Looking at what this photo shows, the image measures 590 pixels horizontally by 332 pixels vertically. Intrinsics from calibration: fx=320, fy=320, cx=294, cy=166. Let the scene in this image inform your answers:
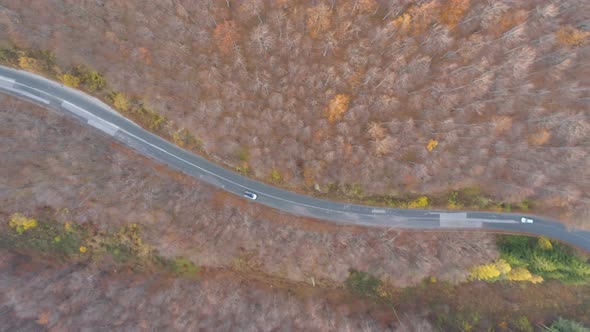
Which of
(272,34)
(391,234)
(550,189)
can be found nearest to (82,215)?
(272,34)

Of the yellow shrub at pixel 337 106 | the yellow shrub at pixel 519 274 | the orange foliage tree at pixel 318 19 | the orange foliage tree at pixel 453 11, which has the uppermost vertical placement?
the orange foliage tree at pixel 453 11

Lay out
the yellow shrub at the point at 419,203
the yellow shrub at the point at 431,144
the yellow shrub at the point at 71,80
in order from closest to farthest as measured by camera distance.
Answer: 1. the yellow shrub at the point at 431,144
2. the yellow shrub at the point at 71,80
3. the yellow shrub at the point at 419,203

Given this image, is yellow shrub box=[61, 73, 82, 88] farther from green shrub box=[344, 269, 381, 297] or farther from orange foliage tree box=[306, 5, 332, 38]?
green shrub box=[344, 269, 381, 297]

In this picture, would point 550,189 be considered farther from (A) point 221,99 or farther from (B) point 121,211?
(B) point 121,211

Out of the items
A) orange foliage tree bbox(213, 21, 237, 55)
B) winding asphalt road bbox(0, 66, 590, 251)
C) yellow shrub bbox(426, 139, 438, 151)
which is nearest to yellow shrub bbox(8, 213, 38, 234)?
winding asphalt road bbox(0, 66, 590, 251)

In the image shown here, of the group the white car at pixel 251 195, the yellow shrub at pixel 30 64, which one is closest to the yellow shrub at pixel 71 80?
the yellow shrub at pixel 30 64

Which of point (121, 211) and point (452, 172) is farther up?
point (452, 172)

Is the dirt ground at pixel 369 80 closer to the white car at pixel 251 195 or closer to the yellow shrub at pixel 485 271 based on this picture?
the white car at pixel 251 195
